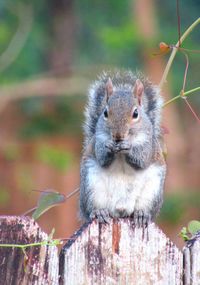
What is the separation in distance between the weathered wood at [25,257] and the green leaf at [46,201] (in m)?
0.29

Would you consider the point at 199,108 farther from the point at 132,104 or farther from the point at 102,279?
the point at 102,279

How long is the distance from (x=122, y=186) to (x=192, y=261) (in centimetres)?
79

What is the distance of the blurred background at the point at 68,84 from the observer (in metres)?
8.77

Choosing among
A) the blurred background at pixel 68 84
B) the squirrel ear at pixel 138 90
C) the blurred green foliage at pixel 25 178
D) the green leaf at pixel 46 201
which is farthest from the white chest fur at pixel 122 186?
the blurred green foliage at pixel 25 178

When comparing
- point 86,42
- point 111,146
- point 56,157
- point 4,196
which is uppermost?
point 86,42

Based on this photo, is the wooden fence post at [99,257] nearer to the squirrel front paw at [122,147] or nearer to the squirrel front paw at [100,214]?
the squirrel front paw at [100,214]

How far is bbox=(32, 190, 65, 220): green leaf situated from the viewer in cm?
254

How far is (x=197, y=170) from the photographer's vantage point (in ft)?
32.7

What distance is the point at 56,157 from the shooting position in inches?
336

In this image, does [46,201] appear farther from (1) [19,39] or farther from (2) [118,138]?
(1) [19,39]

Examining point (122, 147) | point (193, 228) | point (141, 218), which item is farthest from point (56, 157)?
point (193, 228)

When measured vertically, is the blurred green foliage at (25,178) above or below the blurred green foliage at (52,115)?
below

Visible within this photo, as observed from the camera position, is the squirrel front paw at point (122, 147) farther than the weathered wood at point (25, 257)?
Yes

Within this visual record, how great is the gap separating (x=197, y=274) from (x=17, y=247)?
46cm
